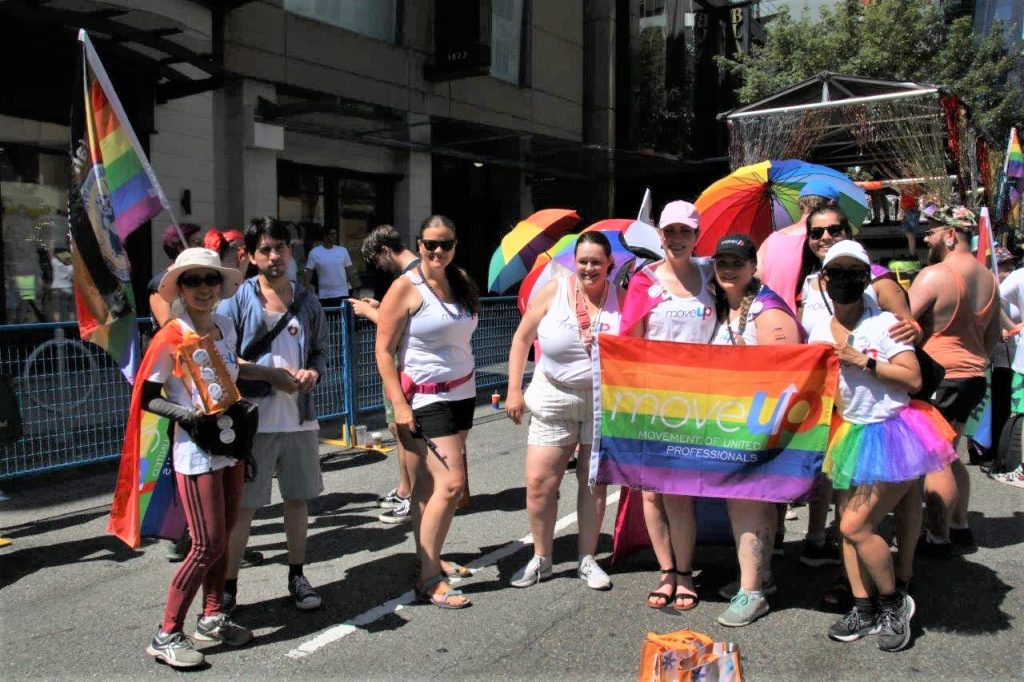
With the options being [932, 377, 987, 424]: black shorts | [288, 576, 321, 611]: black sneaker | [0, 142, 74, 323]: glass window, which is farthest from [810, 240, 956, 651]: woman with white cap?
[0, 142, 74, 323]: glass window

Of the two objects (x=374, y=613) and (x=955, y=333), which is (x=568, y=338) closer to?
(x=374, y=613)

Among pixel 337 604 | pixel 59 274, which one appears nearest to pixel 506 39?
pixel 59 274

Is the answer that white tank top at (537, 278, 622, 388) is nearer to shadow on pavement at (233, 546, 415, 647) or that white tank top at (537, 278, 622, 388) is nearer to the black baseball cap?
the black baseball cap

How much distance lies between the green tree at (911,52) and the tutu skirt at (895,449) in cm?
2004

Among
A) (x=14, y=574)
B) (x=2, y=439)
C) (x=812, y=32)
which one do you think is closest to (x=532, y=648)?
(x=14, y=574)

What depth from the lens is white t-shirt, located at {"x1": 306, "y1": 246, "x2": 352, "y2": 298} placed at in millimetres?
13852

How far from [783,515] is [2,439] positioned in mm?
4892

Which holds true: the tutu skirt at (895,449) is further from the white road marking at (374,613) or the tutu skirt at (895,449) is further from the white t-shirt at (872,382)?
the white road marking at (374,613)

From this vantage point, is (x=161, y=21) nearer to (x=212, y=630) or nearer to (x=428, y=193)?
(x=428, y=193)

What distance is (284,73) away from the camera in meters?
14.8

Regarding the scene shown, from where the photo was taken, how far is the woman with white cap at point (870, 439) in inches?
149

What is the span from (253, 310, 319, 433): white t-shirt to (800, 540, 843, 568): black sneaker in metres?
2.91

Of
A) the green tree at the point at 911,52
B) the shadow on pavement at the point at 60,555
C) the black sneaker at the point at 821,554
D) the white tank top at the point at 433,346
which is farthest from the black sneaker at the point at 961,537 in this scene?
the green tree at the point at 911,52

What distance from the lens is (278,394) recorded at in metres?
4.42
